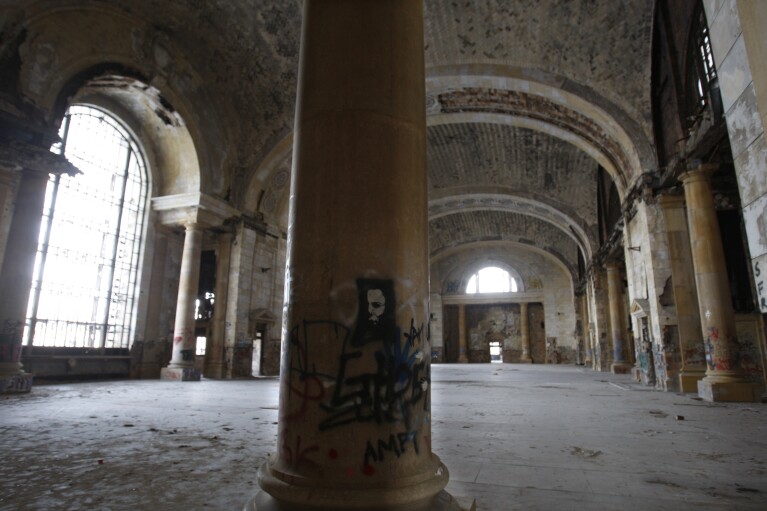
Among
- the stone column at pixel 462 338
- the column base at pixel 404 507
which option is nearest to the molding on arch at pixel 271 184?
the column base at pixel 404 507

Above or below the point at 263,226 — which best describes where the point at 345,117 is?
below

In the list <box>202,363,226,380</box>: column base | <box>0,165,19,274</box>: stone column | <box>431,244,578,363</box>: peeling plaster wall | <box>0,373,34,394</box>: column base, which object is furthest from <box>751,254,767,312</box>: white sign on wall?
<box>431,244,578,363</box>: peeling plaster wall

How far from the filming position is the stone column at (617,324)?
16891 mm

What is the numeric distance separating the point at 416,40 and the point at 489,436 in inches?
144

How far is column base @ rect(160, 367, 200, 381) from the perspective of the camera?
1230 cm

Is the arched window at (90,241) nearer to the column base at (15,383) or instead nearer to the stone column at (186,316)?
the stone column at (186,316)

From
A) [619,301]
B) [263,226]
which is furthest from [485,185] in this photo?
[263,226]

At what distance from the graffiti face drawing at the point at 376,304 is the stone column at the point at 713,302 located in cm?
850

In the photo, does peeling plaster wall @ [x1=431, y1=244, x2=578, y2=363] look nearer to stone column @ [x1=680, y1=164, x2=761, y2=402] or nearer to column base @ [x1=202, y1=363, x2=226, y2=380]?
column base @ [x1=202, y1=363, x2=226, y2=380]

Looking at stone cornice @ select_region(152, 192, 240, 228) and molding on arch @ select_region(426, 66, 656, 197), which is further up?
molding on arch @ select_region(426, 66, 656, 197)

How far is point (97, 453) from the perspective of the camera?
142 inches

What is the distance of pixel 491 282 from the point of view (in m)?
31.9

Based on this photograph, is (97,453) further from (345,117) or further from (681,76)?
(681,76)

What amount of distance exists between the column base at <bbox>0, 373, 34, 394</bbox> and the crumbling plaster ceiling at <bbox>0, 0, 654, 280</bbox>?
19.6 ft
